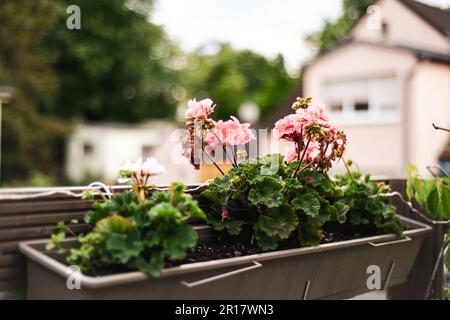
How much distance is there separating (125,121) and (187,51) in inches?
214

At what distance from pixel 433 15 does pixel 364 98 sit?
3264mm

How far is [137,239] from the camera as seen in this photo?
137 cm

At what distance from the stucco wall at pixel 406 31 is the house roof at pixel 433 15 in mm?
102

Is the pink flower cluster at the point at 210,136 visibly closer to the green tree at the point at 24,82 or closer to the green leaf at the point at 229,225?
the green leaf at the point at 229,225

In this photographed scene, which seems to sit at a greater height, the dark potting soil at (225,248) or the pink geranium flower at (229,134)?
the pink geranium flower at (229,134)

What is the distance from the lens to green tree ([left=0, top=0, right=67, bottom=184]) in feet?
61.3

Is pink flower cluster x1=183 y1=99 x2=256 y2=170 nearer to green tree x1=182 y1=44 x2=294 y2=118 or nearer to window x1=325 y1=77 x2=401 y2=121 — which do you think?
window x1=325 y1=77 x2=401 y2=121

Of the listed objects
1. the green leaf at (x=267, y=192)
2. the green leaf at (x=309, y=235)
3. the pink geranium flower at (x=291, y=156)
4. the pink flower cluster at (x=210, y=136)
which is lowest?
the green leaf at (x=309, y=235)

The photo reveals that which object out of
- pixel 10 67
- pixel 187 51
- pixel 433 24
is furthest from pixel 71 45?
pixel 433 24

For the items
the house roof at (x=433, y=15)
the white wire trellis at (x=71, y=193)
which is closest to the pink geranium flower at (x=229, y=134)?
the white wire trellis at (x=71, y=193)

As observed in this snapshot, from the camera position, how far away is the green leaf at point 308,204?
5.80 feet

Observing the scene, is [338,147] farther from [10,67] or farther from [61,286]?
[10,67]

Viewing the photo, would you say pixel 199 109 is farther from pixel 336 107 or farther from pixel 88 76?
pixel 88 76

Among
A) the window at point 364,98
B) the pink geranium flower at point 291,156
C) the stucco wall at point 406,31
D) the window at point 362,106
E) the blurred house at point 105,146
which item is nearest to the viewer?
the pink geranium flower at point 291,156
